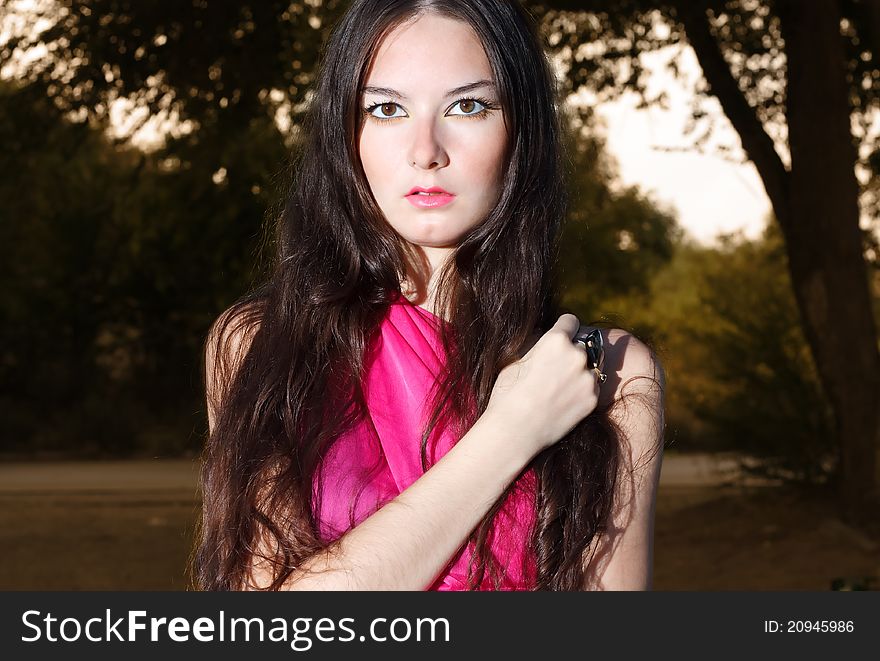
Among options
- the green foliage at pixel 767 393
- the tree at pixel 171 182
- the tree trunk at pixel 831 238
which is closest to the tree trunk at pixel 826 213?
the tree trunk at pixel 831 238

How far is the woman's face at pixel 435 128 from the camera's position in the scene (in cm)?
158

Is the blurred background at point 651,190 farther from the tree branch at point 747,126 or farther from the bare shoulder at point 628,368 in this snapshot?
the bare shoulder at point 628,368

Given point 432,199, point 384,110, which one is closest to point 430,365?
point 432,199

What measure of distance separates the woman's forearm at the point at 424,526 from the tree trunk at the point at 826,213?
7.63 m

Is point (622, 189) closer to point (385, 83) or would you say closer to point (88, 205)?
point (88, 205)

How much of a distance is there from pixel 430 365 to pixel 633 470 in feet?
1.13

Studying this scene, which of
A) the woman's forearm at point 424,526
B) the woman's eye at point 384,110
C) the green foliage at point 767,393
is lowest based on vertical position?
the green foliage at point 767,393

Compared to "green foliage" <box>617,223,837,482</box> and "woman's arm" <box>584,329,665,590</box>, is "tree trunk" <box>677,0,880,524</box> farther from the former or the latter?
"woman's arm" <box>584,329,665,590</box>

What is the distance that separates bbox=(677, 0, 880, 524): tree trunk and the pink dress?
7.39 m

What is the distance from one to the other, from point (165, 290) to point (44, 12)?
8.66m

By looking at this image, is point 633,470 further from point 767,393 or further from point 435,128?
point 767,393

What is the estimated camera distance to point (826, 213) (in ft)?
29.1

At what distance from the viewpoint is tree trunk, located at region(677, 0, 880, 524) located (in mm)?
8719

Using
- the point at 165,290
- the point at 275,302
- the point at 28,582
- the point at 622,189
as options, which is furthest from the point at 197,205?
the point at 275,302
